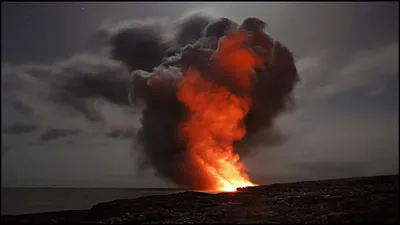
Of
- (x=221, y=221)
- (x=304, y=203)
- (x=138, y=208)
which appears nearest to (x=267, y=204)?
(x=304, y=203)

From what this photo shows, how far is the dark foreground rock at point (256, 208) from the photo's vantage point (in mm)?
53438

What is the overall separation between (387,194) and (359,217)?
15.6 meters

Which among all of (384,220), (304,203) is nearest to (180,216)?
(304,203)

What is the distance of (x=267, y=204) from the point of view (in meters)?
69.2

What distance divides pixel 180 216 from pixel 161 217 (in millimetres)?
2974

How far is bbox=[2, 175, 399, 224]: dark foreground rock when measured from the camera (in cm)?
5344

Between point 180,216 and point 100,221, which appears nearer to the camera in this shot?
point 100,221

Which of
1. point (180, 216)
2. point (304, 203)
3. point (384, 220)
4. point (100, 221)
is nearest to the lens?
point (384, 220)

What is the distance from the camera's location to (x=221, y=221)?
5325cm

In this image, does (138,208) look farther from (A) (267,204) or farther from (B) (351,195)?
(B) (351,195)

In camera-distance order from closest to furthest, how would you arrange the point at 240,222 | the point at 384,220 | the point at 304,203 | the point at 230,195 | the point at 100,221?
1. the point at 384,220
2. the point at 240,222
3. the point at 100,221
4. the point at 304,203
5. the point at 230,195

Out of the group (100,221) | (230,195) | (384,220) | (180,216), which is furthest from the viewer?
(230,195)

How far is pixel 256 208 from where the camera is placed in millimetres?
64688

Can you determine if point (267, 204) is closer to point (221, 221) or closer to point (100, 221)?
point (221, 221)
